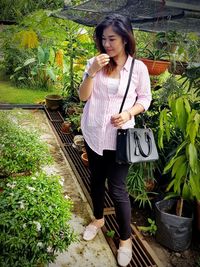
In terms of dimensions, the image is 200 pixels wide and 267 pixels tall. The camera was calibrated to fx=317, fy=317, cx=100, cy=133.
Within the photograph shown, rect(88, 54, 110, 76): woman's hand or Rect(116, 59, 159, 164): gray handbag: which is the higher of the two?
Rect(88, 54, 110, 76): woman's hand

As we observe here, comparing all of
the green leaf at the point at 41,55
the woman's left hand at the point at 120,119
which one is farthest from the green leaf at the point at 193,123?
the green leaf at the point at 41,55

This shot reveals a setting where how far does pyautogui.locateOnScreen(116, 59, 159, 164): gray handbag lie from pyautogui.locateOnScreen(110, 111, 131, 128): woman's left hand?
0.05m

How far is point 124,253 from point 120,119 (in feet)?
3.10

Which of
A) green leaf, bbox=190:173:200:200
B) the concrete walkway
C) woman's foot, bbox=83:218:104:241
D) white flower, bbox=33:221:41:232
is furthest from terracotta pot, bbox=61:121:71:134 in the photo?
white flower, bbox=33:221:41:232

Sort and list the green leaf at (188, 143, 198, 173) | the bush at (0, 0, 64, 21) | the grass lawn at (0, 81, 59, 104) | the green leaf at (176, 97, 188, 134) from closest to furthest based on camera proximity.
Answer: the green leaf at (176, 97, 188, 134) < the green leaf at (188, 143, 198, 173) < the grass lawn at (0, 81, 59, 104) < the bush at (0, 0, 64, 21)

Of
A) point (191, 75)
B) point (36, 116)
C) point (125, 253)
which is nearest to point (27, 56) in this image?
point (36, 116)

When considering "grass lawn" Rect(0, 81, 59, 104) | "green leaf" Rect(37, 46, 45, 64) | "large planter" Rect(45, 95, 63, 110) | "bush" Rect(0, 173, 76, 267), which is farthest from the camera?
"green leaf" Rect(37, 46, 45, 64)

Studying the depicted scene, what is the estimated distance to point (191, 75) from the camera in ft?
7.74

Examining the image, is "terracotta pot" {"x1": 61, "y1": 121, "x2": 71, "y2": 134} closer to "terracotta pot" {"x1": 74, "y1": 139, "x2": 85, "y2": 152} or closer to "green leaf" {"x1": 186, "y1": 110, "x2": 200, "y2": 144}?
"terracotta pot" {"x1": 74, "y1": 139, "x2": 85, "y2": 152}

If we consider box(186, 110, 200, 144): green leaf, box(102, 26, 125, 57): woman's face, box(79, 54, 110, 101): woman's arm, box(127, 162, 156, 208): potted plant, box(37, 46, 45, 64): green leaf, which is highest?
box(102, 26, 125, 57): woman's face

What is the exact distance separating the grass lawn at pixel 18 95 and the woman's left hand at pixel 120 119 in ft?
12.2

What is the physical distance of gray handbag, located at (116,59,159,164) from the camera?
6.14 feet

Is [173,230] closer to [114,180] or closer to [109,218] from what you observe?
[109,218]

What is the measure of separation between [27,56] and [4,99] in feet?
4.38
